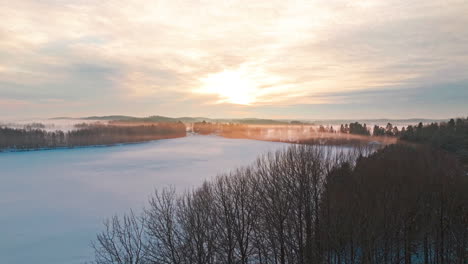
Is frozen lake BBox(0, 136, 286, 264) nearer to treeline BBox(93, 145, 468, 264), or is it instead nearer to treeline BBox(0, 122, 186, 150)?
treeline BBox(93, 145, 468, 264)

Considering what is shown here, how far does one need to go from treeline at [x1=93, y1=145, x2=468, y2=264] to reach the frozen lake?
8991 millimetres

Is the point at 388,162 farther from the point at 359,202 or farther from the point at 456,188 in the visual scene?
the point at 359,202

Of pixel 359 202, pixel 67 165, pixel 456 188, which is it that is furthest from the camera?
pixel 67 165

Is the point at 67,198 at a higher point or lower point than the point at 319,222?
lower

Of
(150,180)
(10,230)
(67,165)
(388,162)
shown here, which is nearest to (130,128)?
(67,165)

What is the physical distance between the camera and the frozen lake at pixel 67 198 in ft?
64.5

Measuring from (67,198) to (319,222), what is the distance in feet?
117

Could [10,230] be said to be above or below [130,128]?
below

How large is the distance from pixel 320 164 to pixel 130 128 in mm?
128651

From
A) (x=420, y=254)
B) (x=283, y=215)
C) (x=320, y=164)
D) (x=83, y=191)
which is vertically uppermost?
(x=320, y=164)

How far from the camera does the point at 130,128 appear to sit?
434 ft

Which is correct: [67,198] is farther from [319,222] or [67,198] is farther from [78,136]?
[78,136]

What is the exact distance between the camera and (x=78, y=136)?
11200cm

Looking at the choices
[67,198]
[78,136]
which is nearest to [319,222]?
[67,198]
